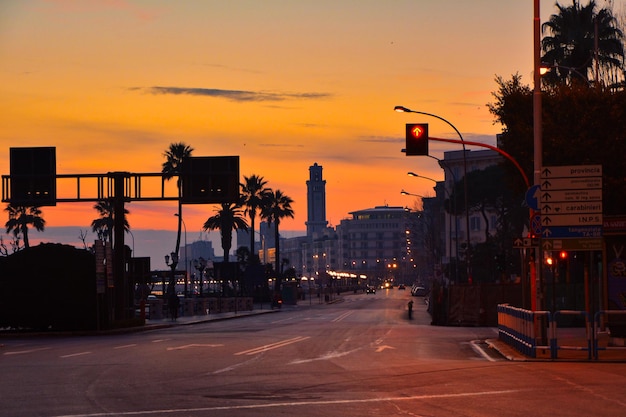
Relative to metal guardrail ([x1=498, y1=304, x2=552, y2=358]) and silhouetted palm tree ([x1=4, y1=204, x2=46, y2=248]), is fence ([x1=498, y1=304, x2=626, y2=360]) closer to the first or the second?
metal guardrail ([x1=498, y1=304, x2=552, y2=358])

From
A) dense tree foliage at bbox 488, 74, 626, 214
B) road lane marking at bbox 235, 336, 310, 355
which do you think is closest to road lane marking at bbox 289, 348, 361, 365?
road lane marking at bbox 235, 336, 310, 355

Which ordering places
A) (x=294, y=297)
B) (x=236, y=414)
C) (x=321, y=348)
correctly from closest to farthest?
(x=236, y=414) → (x=321, y=348) → (x=294, y=297)

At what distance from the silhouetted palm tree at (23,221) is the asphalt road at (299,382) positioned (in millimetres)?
93395

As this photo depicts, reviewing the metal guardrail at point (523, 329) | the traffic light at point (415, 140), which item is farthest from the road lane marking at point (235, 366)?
the traffic light at point (415, 140)

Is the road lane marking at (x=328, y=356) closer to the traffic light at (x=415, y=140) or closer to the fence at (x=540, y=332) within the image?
the fence at (x=540, y=332)

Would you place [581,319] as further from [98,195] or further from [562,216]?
[98,195]

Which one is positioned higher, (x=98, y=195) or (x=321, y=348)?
(x=98, y=195)

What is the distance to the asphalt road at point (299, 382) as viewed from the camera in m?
14.9

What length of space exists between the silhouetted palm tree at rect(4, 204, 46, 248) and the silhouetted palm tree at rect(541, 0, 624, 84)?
6726 cm

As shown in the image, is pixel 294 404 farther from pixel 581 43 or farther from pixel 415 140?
pixel 581 43

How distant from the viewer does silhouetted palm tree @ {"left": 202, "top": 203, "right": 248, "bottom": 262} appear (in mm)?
121062

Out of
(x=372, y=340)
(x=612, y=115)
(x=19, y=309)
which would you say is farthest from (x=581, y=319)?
(x=19, y=309)

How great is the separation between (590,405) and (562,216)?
1162 cm

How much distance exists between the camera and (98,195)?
177 ft
